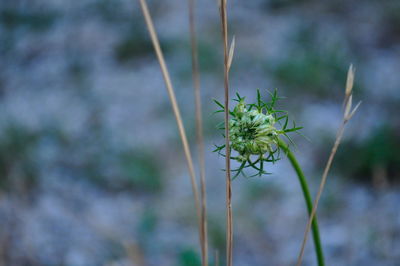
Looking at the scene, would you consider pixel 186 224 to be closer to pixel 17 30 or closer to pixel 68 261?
pixel 68 261

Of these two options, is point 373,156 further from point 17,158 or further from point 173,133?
point 17,158

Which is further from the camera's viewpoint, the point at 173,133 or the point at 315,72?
the point at 315,72

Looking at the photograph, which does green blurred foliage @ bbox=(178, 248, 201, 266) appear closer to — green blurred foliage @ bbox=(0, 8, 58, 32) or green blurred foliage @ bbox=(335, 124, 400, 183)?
green blurred foliage @ bbox=(335, 124, 400, 183)

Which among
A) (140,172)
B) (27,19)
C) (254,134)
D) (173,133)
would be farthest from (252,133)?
(27,19)

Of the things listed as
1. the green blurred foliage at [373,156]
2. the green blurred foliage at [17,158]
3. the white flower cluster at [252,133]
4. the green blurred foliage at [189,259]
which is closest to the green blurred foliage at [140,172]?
the green blurred foliage at [17,158]

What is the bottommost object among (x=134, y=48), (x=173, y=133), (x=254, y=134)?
(x=254, y=134)

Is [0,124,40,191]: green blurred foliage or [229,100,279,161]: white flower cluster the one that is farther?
[0,124,40,191]: green blurred foliage

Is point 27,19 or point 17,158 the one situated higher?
point 27,19

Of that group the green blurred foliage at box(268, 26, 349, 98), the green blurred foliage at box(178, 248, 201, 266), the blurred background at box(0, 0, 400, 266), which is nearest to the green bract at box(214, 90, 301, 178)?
the blurred background at box(0, 0, 400, 266)

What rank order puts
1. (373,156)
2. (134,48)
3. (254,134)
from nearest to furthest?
(254,134), (373,156), (134,48)
